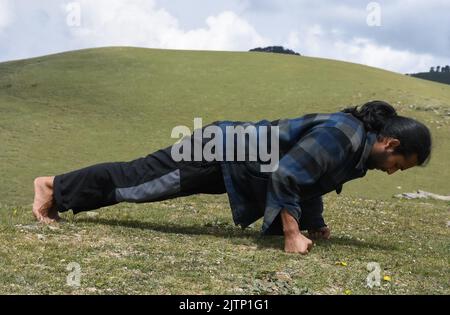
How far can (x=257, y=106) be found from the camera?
32000mm

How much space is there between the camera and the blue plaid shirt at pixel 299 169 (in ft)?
18.2

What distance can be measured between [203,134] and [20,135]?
805 inches

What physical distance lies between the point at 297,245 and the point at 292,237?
8 centimetres

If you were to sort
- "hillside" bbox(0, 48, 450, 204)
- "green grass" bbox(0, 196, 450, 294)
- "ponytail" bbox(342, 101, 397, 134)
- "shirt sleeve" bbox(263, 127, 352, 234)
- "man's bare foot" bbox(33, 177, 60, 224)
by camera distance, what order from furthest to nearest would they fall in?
"hillside" bbox(0, 48, 450, 204)
"man's bare foot" bbox(33, 177, 60, 224)
"ponytail" bbox(342, 101, 397, 134)
"shirt sleeve" bbox(263, 127, 352, 234)
"green grass" bbox(0, 196, 450, 294)

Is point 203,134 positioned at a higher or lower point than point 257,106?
lower

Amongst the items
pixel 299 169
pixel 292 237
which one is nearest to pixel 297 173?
pixel 299 169

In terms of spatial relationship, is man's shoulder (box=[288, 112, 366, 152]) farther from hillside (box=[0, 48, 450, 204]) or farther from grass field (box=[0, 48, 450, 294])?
hillside (box=[0, 48, 450, 204])

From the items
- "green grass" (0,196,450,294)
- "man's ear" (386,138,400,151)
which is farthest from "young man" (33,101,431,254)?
"green grass" (0,196,450,294)

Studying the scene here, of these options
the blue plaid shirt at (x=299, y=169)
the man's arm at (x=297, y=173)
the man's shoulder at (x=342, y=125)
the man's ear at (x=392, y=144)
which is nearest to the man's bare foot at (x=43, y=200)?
the blue plaid shirt at (x=299, y=169)

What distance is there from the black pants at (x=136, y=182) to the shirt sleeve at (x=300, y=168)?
75 cm

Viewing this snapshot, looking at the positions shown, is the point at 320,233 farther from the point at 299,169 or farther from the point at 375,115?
the point at 375,115


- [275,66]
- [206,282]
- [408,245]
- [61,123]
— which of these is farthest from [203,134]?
[275,66]

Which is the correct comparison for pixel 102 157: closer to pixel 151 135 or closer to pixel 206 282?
pixel 151 135

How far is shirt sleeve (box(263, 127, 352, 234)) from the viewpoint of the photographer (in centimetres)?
554
